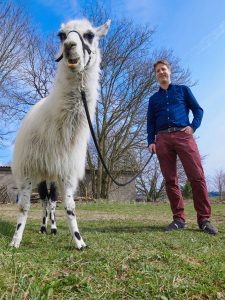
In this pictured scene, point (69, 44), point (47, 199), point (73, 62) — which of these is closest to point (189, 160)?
point (47, 199)

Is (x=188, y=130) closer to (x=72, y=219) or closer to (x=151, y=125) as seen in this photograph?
(x=151, y=125)

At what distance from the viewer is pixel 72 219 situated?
4.23 m

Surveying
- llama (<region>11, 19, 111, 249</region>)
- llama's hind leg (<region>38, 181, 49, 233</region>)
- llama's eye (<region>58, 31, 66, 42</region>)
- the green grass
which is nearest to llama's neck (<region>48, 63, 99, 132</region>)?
llama (<region>11, 19, 111, 249</region>)

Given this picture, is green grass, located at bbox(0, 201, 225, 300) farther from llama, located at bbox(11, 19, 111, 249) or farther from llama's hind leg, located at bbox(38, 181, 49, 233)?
llama's hind leg, located at bbox(38, 181, 49, 233)

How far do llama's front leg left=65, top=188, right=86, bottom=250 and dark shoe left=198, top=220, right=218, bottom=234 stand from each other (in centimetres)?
242

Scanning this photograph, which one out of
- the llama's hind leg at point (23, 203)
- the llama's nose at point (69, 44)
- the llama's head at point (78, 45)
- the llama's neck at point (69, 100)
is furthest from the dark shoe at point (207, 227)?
the llama's nose at point (69, 44)

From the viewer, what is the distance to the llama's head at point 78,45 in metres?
3.96

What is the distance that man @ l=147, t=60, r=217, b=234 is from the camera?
598 centimetres

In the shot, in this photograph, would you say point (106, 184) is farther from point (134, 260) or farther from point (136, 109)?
point (134, 260)

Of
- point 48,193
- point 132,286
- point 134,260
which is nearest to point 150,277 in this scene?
point 132,286

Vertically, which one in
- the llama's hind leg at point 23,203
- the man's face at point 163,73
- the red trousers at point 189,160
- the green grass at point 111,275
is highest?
the man's face at point 163,73

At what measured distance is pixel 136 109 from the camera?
28.4 metres

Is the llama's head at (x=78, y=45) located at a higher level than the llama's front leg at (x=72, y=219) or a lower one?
higher

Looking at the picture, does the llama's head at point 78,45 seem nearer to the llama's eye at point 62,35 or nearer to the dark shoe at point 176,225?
the llama's eye at point 62,35
